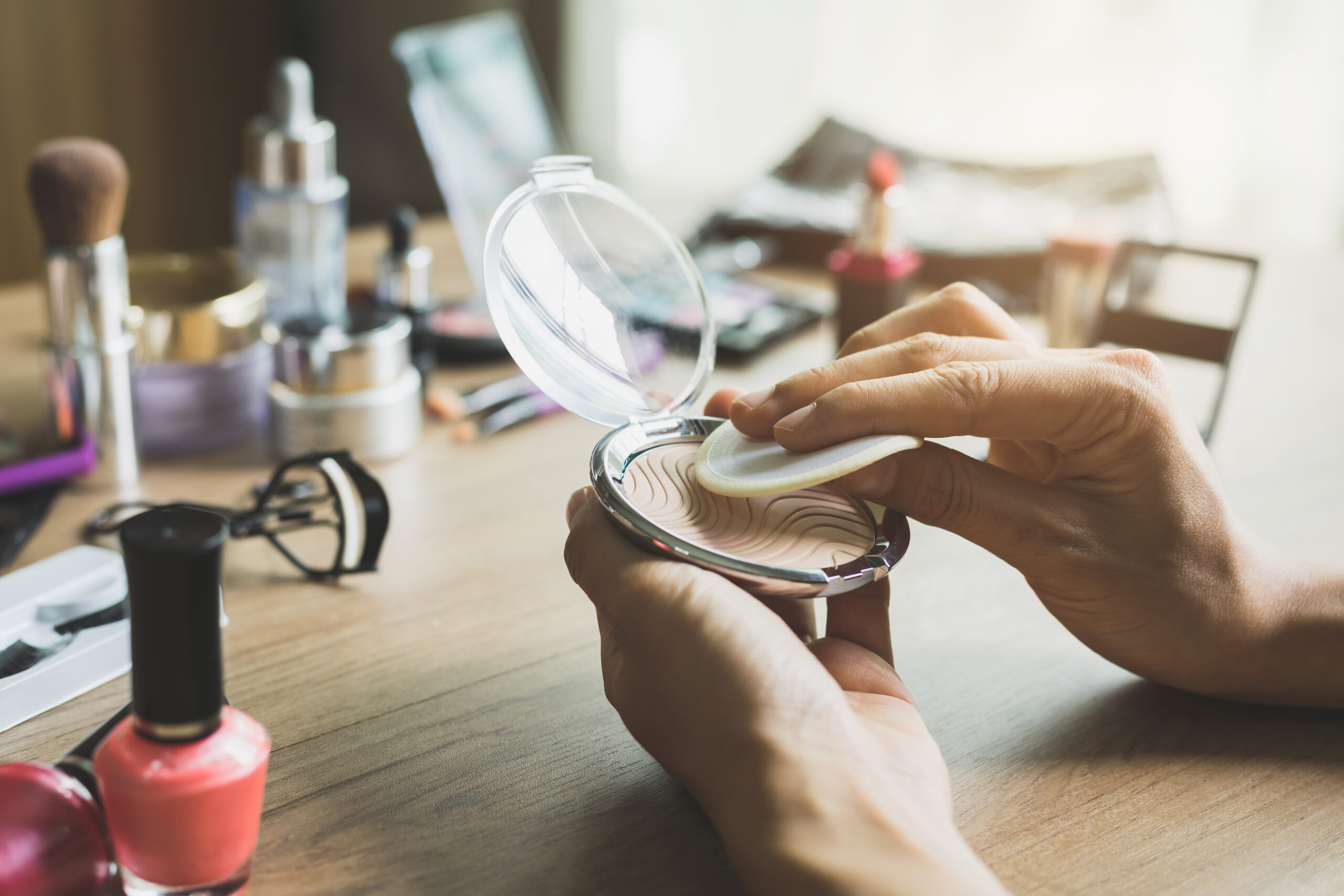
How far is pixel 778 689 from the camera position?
46 cm

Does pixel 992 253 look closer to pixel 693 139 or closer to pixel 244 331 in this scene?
pixel 244 331

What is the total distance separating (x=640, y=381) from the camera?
72 cm

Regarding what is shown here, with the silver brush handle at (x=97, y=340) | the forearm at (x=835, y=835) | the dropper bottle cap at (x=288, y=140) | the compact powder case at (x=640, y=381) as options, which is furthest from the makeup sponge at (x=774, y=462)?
the dropper bottle cap at (x=288, y=140)

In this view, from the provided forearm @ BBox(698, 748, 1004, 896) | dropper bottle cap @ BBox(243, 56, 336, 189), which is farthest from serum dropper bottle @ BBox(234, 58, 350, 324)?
forearm @ BBox(698, 748, 1004, 896)

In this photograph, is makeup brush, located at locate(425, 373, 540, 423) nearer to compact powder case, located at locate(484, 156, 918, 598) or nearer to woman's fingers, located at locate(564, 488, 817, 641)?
compact powder case, located at locate(484, 156, 918, 598)

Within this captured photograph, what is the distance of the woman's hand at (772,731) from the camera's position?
1.35 ft

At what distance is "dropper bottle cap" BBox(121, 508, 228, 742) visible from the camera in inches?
14.6

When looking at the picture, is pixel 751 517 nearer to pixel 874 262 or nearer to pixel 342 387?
pixel 342 387

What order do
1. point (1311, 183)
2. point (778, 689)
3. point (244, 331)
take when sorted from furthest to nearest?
point (1311, 183), point (244, 331), point (778, 689)

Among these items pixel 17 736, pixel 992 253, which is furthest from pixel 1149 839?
pixel 992 253

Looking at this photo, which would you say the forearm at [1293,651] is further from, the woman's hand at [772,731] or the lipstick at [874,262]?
the lipstick at [874,262]

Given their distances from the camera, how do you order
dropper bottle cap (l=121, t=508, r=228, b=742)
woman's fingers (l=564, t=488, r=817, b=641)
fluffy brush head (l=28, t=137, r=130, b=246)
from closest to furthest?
dropper bottle cap (l=121, t=508, r=228, b=742) < woman's fingers (l=564, t=488, r=817, b=641) < fluffy brush head (l=28, t=137, r=130, b=246)

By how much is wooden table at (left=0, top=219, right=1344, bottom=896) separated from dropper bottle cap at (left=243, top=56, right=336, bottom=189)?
13.2 inches

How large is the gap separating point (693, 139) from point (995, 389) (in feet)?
7.16
